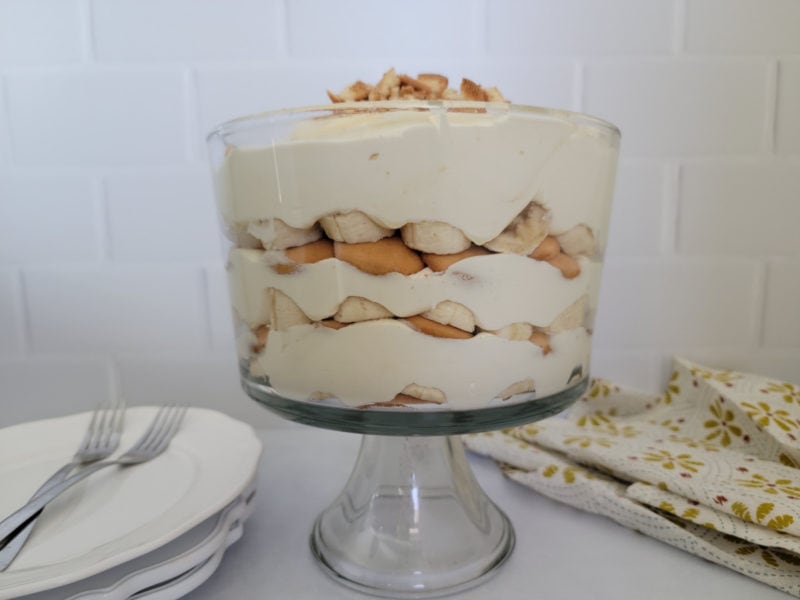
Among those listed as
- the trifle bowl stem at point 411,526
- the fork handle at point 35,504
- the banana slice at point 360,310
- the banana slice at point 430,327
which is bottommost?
the trifle bowl stem at point 411,526

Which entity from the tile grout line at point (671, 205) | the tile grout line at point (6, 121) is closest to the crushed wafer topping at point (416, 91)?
the tile grout line at point (671, 205)

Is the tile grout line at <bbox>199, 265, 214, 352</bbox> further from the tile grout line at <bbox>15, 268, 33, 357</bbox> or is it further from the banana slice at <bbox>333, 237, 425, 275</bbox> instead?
the banana slice at <bbox>333, 237, 425, 275</bbox>

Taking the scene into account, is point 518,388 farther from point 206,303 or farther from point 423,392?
point 206,303

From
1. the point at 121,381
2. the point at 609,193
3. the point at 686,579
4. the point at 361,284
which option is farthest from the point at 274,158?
the point at 121,381

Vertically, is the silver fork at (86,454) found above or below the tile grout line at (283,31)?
below

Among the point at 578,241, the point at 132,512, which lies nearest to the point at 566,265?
the point at 578,241

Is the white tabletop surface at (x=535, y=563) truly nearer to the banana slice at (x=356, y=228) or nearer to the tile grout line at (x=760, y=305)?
the banana slice at (x=356, y=228)
